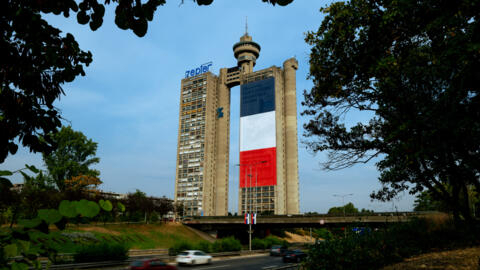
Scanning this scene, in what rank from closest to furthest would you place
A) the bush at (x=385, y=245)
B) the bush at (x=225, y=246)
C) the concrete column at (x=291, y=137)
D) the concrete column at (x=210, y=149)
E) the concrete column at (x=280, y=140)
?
the bush at (x=385, y=245)
the bush at (x=225, y=246)
the concrete column at (x=280, y=140)
the concrete column at (x=291, y=137)
the concrete column at (x=210, y=149)

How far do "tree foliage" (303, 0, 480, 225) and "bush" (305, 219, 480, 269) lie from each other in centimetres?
164

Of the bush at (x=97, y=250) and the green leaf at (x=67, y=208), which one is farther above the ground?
the green leaf at (x=67, y=208)

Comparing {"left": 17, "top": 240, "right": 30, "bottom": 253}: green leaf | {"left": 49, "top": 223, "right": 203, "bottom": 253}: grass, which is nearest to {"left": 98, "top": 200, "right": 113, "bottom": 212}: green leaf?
{"left": 17, "top": 240, "right": 30, "bottom": 253}: green leaf

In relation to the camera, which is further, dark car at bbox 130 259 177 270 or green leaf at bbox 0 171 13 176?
dark car at bbox 130 259 177 270

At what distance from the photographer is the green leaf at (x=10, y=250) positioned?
1.55 m

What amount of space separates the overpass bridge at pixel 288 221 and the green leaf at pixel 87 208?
41.2 meters

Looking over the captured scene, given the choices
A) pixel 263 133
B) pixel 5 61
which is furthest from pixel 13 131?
pixel 263 133

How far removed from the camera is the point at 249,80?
146500 millimetres

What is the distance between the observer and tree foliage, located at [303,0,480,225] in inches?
318

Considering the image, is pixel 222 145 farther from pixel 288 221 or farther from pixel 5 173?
pixel 5 173

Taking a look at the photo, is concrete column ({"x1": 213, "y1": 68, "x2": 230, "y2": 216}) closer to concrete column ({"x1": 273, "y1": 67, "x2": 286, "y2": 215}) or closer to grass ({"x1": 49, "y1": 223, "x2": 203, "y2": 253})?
concrete column ({"x1": 273, "y1": 67, "x2": 286, "y2": 215})

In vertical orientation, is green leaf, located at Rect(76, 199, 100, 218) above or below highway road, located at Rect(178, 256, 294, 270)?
above

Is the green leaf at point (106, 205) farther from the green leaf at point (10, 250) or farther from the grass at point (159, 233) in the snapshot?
the grass at point (159, 233)

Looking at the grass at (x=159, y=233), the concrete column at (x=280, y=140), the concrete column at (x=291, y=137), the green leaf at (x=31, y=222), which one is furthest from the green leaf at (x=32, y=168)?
the concrete column at (x=291, y=137)
